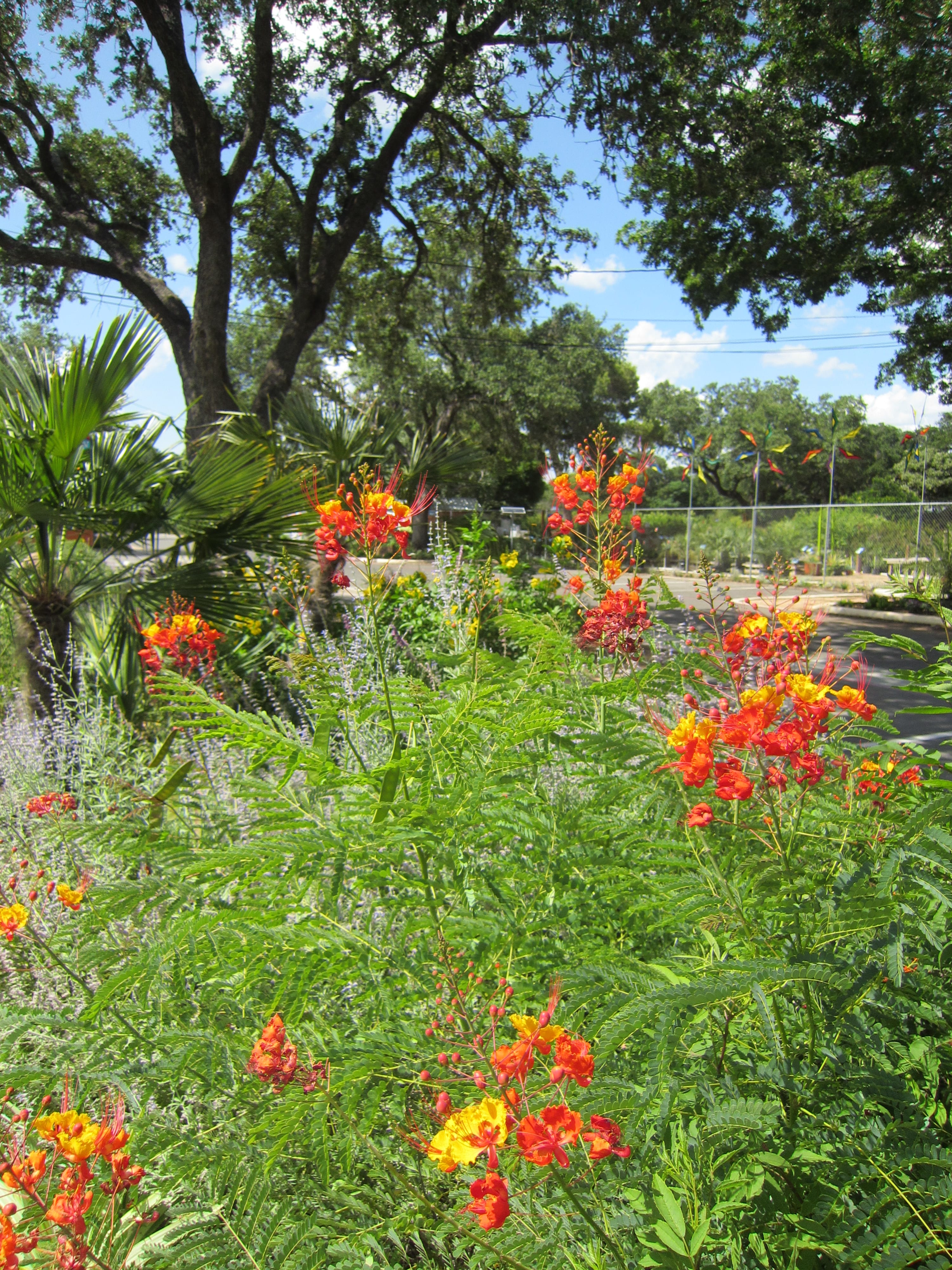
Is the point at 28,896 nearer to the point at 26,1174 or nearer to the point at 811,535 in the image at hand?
the point at 26,1174

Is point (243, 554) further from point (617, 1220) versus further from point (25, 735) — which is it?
point (617, 1220)

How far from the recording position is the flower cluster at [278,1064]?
105 cm

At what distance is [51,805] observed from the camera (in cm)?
193

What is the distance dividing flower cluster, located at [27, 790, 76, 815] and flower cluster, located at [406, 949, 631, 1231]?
129 cm

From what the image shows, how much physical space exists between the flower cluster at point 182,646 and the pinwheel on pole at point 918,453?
7486 millimetres

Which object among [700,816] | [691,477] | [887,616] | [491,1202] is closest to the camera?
[491,1202]

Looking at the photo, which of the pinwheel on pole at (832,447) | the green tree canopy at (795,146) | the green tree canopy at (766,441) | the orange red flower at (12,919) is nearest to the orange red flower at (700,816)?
the orange red flower at (12,919)

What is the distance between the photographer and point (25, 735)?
3.55 metres

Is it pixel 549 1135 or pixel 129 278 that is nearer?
pixel 549 1135

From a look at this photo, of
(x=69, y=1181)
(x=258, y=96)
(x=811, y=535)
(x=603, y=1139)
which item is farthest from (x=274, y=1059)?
(x=811, y=535)

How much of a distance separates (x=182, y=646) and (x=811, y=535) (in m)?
25.9

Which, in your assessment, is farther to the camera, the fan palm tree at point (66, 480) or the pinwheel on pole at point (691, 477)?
the pinwheel on pole at point (691, 477)

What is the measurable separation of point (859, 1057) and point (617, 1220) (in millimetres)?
457

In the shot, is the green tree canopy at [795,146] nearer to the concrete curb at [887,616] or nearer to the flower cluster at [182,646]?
the concrete curb at [887,616]
